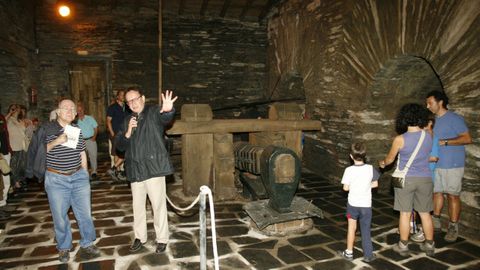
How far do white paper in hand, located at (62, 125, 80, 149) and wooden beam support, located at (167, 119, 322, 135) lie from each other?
5.92 ft

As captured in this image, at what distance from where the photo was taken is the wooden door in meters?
10.1

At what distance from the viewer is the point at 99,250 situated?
379 cm

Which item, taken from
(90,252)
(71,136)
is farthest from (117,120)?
(90,252)

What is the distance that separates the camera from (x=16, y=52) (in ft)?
26.2

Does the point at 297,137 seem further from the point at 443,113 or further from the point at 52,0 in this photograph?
A: the point at 52,0

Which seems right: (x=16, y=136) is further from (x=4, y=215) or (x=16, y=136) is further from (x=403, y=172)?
(x=403, y=172)

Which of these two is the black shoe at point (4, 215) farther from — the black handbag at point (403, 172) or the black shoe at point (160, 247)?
the black handbag at point (403, 172)

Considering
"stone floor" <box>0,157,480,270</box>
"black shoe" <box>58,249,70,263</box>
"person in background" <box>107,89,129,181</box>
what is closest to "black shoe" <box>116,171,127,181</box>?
"person in background" <box>107,89,129,181</box>

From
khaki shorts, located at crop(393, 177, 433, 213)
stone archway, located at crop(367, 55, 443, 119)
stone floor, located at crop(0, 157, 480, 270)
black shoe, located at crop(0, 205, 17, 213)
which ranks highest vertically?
stone archway, located at crop(367, 55, 443, 119)

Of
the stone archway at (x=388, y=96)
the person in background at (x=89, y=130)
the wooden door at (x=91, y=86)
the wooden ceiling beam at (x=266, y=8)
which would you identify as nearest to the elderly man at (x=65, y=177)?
the person in background at (x=89, y=130)

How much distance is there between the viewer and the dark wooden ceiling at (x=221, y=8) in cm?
1007

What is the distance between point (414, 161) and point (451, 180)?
97 centimetres

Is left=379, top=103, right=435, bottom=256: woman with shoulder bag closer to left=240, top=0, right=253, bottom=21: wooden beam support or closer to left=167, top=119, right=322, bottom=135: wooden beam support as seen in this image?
left=167, top=119, right=322, bottom=135: wooden beam support

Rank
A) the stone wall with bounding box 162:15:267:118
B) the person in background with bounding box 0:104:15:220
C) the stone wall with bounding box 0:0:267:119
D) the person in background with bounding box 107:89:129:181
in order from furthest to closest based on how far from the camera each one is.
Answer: the stone wall with bounding box 162:15:267:118 < the stone wall with bounding box 0:0:267:119 < the person in background with bounding box 107:89:129:181 < the person in background with bounding box 0:104:15:220
